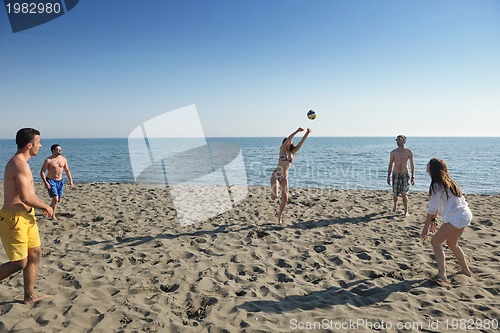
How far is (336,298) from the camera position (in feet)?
11.9

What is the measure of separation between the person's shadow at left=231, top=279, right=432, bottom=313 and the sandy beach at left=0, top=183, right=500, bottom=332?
0.01 m

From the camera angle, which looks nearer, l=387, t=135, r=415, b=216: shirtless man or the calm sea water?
l=387, t=135, r=415, b=216: shirtless man

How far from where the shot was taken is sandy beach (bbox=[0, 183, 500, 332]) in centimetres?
315

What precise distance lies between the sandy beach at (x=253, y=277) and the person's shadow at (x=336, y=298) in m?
0.01

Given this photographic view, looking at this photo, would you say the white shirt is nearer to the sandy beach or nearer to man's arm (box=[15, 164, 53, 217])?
the sandy beach

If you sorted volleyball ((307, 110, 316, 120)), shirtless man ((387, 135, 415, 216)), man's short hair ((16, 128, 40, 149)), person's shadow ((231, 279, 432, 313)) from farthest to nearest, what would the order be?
shirtless man ((387, 135, 415, 216))
volleyball ((307, 110, 316, 120))
person's shadow ((231, 279, 432, 313))
man's short hair ((16, 128, 40, 149))

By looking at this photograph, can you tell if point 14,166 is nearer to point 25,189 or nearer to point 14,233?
point 25,189

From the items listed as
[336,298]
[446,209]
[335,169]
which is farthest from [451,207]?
[335,169]

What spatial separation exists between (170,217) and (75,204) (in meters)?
3.78

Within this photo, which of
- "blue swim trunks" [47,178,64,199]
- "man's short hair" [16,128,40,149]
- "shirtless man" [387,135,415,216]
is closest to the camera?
"man's short hair" [16,128,40,149]

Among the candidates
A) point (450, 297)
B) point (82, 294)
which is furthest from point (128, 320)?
point (450, 297)

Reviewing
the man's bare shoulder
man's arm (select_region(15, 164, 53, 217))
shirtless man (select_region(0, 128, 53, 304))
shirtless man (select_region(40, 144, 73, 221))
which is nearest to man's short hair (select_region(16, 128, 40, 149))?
shirtless man (select_region(0, 128, 53, 304))

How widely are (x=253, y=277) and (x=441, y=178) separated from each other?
2988mm

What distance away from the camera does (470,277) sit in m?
4.10
